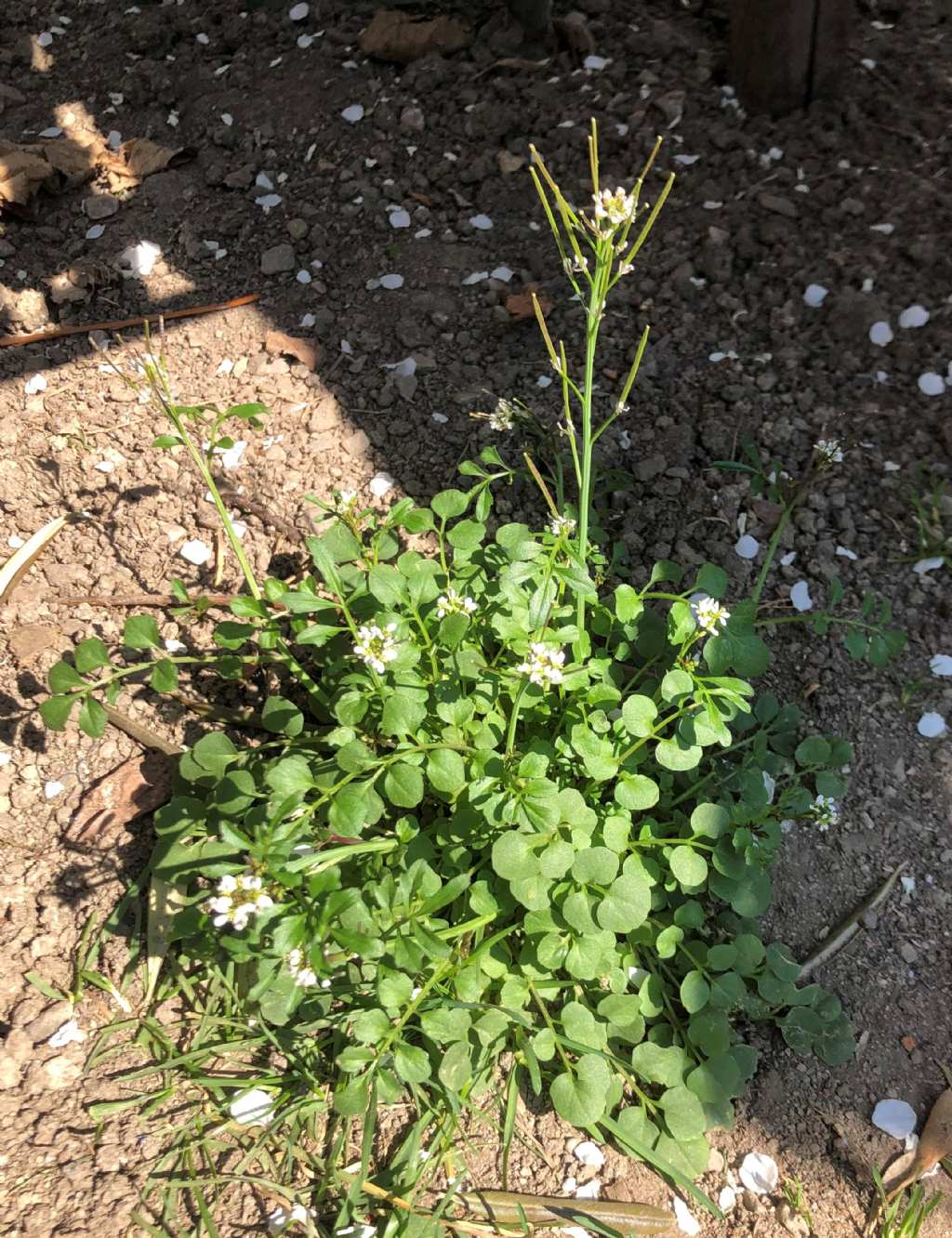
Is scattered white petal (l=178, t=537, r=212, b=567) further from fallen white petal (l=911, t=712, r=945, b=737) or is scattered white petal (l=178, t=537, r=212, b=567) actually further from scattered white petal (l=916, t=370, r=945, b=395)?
scattered white petal (l=916, t=370, r=945, b=395)

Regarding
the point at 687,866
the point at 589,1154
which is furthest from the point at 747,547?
the point at 589,1154

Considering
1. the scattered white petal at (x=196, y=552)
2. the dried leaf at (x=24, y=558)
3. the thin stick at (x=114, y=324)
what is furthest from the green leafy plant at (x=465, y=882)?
the thin stick at (x=114, y=324)

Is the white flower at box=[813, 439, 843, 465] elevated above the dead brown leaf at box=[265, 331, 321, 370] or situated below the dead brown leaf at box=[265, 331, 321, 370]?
above

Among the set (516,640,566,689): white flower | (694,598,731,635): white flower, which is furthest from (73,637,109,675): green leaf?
(694,598,731,635): white flower

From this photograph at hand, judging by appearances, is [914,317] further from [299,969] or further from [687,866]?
[299,969]

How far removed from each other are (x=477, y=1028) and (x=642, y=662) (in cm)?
75

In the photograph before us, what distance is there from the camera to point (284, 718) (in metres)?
1.78

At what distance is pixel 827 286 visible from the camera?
8.67 feet

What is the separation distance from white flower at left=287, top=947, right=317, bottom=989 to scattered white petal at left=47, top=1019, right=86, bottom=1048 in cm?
61

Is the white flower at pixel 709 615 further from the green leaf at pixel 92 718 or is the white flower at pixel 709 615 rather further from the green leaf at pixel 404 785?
the green leaf at pixel 92 718

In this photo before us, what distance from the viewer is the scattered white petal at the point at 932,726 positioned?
211cm

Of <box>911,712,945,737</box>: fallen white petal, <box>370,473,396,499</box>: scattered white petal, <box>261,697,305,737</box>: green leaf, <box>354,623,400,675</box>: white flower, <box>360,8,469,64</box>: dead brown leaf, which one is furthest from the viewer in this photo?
<box>360,8,469,64</box>: dead brown leaf

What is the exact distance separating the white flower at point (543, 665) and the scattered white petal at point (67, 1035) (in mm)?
1057

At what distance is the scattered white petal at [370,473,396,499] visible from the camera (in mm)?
2324
